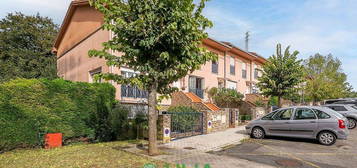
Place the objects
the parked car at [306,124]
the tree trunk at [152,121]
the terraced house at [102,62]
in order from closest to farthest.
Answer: the tree trunk at [152,121], the parked car at [306,124], the terraced house at [102,62]

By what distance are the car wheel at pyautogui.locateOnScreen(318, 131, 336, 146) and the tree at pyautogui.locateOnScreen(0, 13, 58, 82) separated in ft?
77.5

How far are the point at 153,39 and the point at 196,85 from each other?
47.1ft

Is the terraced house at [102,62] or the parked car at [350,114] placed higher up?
the terraced house at [102,62]

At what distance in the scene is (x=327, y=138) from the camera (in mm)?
8570

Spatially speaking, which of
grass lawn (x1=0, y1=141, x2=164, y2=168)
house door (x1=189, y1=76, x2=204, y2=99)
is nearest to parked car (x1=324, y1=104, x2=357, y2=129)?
house door (x1=189, y1=76, x2=204, y2=99)

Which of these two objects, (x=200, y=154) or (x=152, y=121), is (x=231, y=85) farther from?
(x=152, y=121)

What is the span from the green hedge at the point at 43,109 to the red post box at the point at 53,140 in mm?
200

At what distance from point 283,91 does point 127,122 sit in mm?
11610

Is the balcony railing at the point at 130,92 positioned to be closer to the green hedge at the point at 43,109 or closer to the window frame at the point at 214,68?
the green hedge at the point at 43,109

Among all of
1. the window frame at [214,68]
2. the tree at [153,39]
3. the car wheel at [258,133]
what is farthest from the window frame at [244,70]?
the tree at [153,39]

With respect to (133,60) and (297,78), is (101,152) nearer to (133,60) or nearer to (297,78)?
(133,60)

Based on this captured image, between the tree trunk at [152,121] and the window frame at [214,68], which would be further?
the window frame at [214,68]

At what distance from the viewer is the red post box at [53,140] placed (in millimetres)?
7840

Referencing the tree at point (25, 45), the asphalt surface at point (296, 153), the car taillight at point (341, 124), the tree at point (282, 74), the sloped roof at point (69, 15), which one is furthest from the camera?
the tree at point (25, 45)
